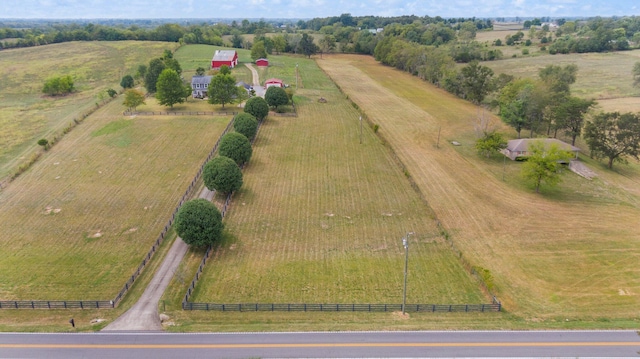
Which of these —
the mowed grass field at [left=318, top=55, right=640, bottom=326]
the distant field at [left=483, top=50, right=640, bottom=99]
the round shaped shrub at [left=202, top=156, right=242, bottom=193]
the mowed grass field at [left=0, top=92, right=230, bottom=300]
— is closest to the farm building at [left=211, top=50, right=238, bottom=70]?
the mowed grass field at [left=0, top=92, right=230, bottom=300]

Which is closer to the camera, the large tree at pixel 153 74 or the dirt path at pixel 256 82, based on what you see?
the large tree at pixel 153 74

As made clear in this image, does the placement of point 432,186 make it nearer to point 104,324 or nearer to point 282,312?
point 282,312

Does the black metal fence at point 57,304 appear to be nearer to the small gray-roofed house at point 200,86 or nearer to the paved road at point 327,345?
the paved road at point 327,345

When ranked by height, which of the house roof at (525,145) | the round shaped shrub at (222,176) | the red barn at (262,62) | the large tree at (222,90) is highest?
the red barn at (262,62)

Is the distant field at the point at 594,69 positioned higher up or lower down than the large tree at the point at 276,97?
higher up

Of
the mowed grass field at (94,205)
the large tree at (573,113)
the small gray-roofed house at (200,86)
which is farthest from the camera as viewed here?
the small gray-roofed house at (200,86)

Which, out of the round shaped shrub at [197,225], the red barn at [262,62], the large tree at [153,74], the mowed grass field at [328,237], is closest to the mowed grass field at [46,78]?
the large tree at [153,74]

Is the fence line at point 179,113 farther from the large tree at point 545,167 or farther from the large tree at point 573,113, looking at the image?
the large tree at point 573,113

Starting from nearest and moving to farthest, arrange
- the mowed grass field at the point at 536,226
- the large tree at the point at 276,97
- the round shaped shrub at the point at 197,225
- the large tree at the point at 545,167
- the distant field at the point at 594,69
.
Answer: the mowed grass field at the point at 536,226 < the round shaped shrub at the point at 197,225 < the large tree at the point at 545,167 < the large tree at the point at 276,97 < the distant field at the point at 594,69
